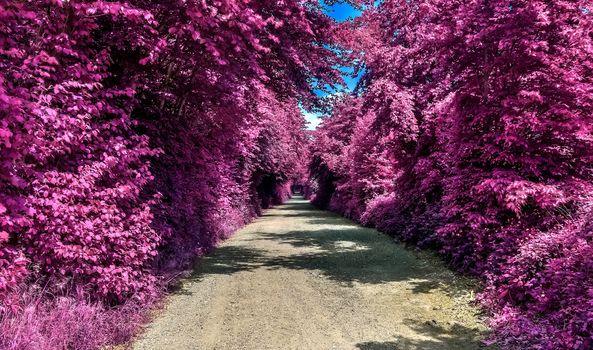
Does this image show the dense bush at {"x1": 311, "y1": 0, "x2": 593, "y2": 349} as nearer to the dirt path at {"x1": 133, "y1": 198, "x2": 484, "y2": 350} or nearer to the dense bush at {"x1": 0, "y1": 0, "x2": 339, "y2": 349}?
the dirt path at {"x1": 133, "y1": 198, "x2": 484, "y2": 350}

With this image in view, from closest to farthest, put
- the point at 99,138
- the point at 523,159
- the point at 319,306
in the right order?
the point at 99,138 → the point at 319,306 → the point at 523,159

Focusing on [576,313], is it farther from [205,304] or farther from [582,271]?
[205,304]

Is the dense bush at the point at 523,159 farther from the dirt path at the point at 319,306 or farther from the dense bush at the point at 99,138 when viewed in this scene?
the dense bush at the point at 99,138

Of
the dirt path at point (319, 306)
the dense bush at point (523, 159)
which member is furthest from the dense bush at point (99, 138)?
the dense bush at point (523, 159)

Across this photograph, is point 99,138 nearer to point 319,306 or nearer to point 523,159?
point 319,306

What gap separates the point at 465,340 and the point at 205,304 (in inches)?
171

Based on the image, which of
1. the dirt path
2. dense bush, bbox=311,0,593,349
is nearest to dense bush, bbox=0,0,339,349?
the dirt path

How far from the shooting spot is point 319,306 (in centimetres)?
690

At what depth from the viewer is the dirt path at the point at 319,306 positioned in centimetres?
546

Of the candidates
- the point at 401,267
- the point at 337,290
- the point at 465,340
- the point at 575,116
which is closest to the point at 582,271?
the point at 465,340

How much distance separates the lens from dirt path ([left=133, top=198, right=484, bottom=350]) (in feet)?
17.9

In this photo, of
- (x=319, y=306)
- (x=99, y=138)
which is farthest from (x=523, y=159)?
(x=99, y=138)

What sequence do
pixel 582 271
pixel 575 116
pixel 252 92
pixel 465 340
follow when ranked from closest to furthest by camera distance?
pixel 582 271, pixel 465 340, pixel 575 116, pixel 252 92

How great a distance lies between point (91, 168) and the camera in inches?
213
